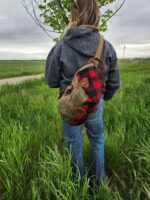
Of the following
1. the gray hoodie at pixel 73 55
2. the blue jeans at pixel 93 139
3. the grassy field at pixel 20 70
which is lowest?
the grassy field at pixel 20 70

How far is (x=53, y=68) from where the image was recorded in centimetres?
211

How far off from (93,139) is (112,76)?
582 millimetres

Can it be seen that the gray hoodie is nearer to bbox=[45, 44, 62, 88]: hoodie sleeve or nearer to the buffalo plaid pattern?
bbox=[45, 44, 62, 88]: hoodie sleeve

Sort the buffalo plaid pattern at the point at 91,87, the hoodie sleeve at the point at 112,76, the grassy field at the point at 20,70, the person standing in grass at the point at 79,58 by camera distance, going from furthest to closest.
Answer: the grassy field at the point at 20,70 < the hoodie sleeve at the point at 112,76 < the person standing in grass at the point at 79,58 < the buffalo plaid pattern at the point at 91,87

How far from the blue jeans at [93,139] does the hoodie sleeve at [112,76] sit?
0.18 m

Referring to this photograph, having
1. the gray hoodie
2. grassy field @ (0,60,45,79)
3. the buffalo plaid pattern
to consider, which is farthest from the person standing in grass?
grassy field @ (0,60,45,79)

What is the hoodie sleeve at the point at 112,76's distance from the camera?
7.03 feet

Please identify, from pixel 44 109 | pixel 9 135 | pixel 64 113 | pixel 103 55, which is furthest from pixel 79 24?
pixel 44 109

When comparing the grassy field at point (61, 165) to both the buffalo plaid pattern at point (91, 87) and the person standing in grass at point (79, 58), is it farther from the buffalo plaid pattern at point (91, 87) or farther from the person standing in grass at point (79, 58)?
the buffalo plaid pattern at point (91, 87)

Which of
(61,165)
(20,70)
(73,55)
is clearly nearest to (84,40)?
(73,55)

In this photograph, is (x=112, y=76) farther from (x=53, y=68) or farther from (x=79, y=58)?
(x=53, y=68)

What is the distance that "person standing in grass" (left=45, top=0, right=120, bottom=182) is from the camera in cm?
198

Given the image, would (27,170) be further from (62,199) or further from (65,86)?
(65,86)

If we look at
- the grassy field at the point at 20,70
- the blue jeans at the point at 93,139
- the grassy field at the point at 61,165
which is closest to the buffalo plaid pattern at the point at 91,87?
the blue jeans at the point at 93,139
